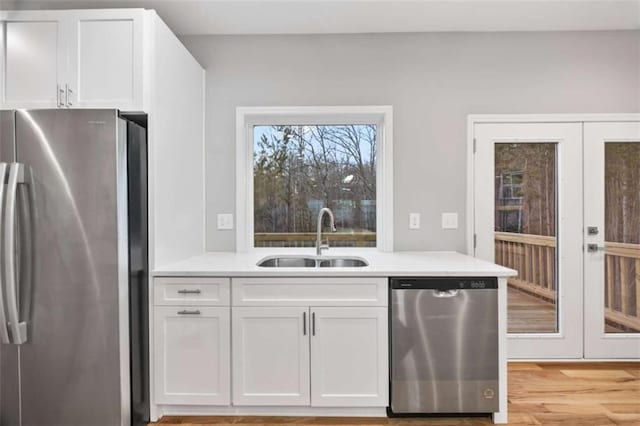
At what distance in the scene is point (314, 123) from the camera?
114 inches

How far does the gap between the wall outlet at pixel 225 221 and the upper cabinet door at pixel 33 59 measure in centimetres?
122

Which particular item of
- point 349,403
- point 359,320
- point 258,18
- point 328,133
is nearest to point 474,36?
point 328,133

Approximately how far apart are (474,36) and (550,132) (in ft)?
3.00

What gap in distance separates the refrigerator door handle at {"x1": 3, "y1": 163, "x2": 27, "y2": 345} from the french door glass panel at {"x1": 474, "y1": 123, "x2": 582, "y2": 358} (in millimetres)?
2817

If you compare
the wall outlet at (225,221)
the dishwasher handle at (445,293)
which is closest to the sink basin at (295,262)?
the wall outlet at (225,221)

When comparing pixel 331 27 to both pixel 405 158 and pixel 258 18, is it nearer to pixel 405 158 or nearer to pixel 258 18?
pixel 258 18

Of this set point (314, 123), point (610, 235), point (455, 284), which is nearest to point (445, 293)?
point (455, 284)

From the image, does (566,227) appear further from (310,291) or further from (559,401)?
(310,291)

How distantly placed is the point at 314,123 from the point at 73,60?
5.14 ft

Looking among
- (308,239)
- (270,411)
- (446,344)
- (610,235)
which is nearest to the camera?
(446,344)

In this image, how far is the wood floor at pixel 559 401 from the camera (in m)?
2.09

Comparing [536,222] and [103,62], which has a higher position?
[103,62]

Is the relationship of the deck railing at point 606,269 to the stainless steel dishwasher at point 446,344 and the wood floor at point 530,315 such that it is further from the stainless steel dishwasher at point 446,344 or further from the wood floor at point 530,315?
the stainless steel dishwasher at point 446,344

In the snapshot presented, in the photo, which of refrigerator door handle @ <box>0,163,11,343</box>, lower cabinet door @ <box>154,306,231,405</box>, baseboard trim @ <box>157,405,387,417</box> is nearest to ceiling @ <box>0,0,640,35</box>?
refrigerator door handle @ <box>0,163,11,343</box>
